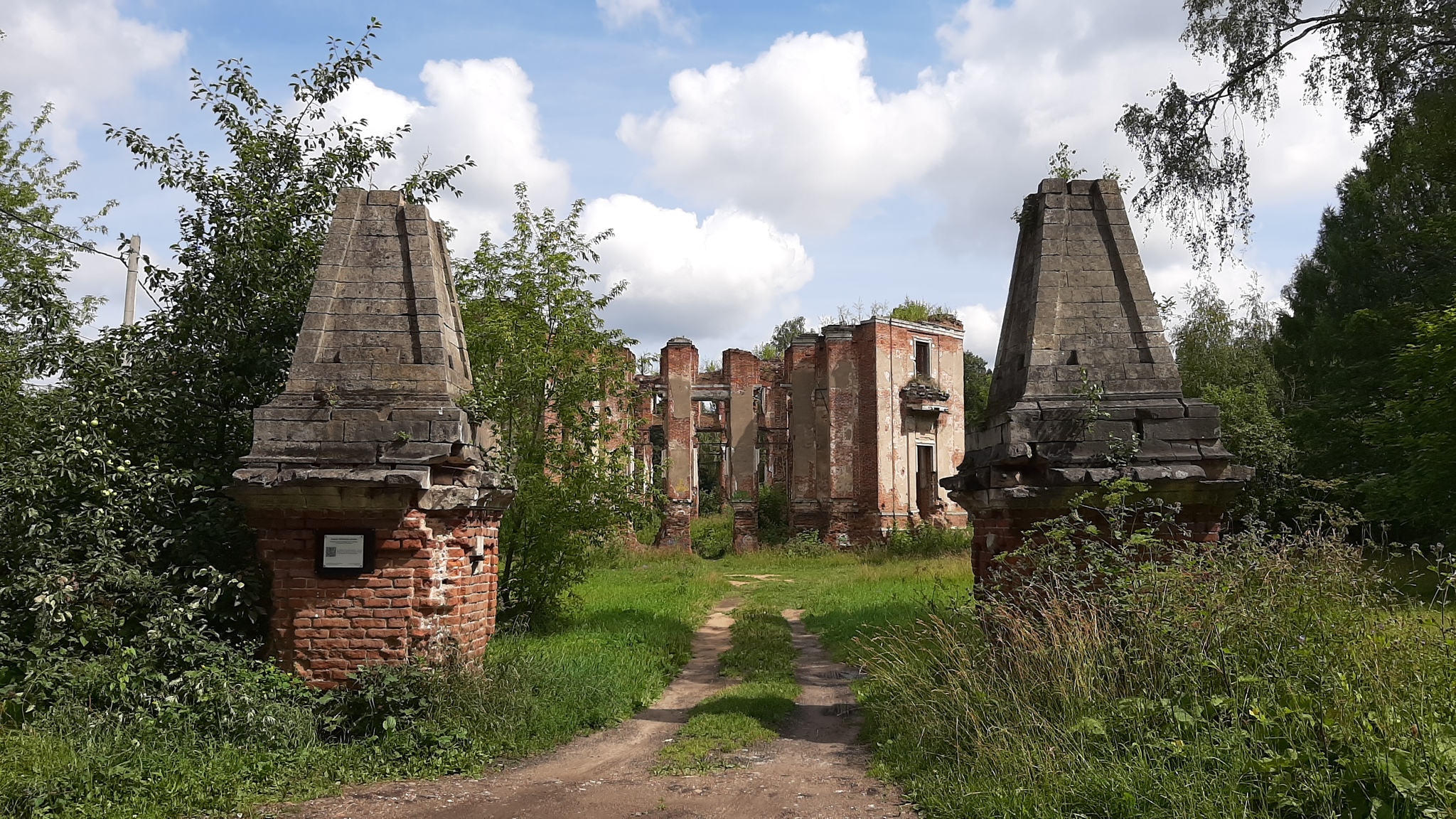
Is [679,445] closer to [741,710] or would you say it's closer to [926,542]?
[926,542]

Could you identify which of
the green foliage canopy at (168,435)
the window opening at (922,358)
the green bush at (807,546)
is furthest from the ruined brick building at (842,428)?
the green foliage canopy at (168,435)

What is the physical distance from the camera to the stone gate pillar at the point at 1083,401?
22.7 feet

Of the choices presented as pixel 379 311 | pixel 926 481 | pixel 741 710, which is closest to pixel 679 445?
pixel 926 481

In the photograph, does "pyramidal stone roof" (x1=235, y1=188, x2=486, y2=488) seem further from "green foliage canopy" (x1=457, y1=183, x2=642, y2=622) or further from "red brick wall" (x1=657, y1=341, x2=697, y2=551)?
"red brick wall" (x1=657, y1=341, x2=697, y2=551)

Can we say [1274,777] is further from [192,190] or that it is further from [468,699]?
[192,190]

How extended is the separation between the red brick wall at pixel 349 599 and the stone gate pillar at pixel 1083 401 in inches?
186

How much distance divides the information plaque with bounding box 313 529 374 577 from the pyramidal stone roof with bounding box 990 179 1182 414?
18.1 ft

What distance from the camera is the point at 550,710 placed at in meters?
7.19

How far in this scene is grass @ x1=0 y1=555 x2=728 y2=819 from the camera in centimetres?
524

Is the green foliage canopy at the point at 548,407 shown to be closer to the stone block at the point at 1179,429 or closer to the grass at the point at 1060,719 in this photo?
the grass at the point at 1060,719

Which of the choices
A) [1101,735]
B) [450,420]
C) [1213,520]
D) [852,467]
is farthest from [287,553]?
[852,467]

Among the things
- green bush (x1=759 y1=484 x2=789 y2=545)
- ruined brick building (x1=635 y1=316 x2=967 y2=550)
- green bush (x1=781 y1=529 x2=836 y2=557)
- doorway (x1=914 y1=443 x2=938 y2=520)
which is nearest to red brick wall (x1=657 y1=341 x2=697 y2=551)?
ruined brick building (x1=635 y1=316 x2=967 y2=550)

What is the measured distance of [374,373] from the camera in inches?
286

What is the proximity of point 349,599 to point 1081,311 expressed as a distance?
21.7ft
